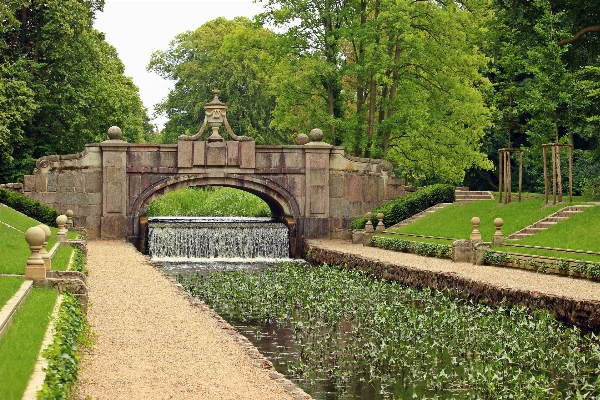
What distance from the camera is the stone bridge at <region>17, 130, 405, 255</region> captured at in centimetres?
3447

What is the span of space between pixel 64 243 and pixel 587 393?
55.2 ft

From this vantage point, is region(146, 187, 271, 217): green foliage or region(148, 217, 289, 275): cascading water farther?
region(146, 187, 271, 217): green foliage

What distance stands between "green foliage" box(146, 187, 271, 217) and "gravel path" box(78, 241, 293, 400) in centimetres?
3311

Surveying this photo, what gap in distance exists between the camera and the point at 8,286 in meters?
13.9

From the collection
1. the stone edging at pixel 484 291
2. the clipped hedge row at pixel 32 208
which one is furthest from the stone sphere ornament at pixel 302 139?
the clipped hedge row at pixel 32 208

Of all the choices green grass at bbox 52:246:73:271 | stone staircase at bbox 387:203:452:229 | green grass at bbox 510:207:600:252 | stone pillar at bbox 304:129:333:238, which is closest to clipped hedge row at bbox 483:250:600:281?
green grass at bbox 510:207:600:252

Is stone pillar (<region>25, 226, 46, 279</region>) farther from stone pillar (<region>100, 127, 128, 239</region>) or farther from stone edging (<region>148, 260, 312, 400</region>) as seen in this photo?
stone pillar (<region>100, 127, 128, 239</region>)

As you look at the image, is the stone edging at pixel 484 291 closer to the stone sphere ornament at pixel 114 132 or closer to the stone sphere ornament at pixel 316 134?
the stone sphere ornament at pixel 316 134

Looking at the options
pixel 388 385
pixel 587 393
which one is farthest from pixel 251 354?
pixel 587 393

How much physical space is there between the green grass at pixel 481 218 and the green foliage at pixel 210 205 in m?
17.5

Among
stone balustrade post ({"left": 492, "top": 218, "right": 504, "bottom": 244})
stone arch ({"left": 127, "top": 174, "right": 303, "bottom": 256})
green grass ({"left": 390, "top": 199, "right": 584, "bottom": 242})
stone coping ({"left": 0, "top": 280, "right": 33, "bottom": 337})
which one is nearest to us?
stone coping ({"left": 0, "top": 280, "right": 33, "bottom": 337})

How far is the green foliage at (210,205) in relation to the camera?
5153cm

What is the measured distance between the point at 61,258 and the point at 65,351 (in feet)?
36.0

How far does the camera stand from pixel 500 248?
24984 mm
